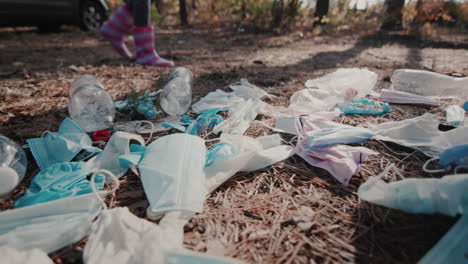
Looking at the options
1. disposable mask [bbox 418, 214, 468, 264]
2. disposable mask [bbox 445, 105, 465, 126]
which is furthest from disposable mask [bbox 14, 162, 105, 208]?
disposable mask [bbox 445, 105, 465, 126]

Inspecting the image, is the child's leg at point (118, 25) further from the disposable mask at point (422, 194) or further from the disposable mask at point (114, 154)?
the disposable mask at point (422, 194)

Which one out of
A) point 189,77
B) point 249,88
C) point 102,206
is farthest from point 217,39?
point 102,206

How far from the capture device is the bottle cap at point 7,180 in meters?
1.14

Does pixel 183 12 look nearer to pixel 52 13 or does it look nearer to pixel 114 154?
pixel 52 13

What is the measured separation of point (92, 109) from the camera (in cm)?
200

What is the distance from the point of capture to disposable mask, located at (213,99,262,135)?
1697mm

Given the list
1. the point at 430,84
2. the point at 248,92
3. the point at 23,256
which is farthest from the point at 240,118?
the point at 430,84

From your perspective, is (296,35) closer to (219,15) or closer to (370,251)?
(219,15)

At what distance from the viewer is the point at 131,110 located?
2043mm

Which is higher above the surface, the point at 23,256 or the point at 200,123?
the point at 200,123

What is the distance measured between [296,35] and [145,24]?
410 centimetres

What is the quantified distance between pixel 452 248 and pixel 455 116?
1221 mm

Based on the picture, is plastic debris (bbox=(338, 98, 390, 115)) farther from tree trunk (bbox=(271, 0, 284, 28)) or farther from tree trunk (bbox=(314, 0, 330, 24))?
tree trunk (bbox=(314, 0, 330, 24))

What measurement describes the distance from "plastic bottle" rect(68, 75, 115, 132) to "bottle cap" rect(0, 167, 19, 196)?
0.64 meters
